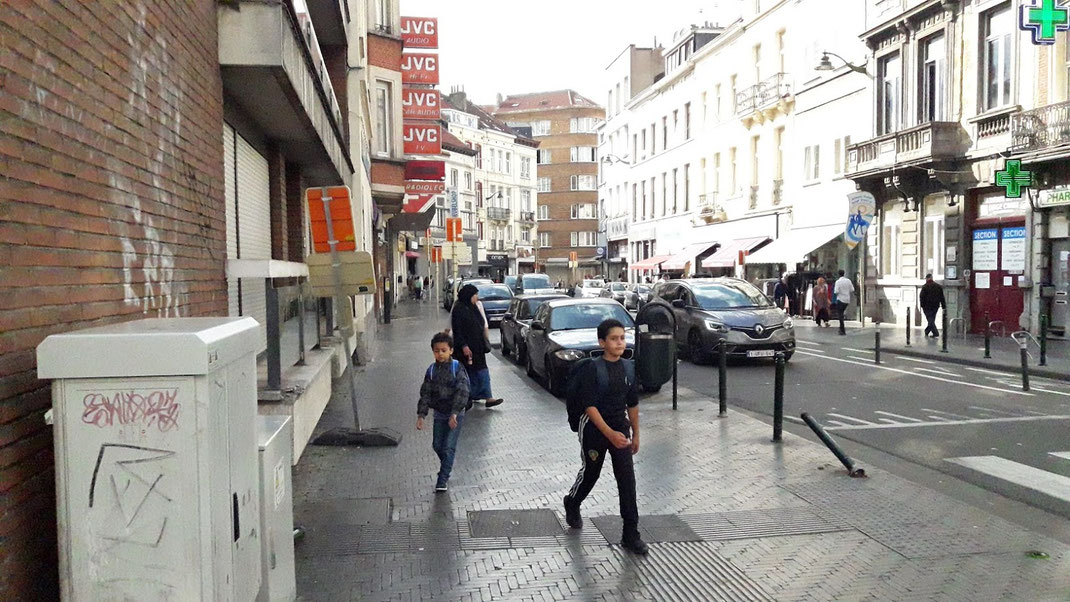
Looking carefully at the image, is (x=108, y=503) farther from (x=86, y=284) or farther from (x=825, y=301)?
(x=825, y=301)

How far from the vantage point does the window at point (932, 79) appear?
25500mm

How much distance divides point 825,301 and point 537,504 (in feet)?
74.9

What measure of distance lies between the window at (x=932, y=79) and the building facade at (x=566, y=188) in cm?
6358

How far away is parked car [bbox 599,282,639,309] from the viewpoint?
118 feet

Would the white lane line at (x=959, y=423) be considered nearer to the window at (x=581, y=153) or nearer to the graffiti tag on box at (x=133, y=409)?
the graffiti tag on box at (x=133, y=409)

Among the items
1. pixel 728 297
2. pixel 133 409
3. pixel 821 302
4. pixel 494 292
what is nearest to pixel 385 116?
pixel 494 292

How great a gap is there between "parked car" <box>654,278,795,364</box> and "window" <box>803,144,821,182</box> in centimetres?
1605

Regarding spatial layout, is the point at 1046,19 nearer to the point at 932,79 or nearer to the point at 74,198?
the point at 932,79

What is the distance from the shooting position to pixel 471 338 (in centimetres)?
1223

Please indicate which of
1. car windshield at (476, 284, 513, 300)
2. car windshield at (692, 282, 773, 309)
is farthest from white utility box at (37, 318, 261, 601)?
car windshield at (476, 284, 513, 300)

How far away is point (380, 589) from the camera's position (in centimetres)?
516

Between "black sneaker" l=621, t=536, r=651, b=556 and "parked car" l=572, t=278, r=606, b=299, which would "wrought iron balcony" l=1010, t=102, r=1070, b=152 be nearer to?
"black sneaker" l=621, t=536, r=651, b=556

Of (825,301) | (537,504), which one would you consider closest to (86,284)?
(537,504)

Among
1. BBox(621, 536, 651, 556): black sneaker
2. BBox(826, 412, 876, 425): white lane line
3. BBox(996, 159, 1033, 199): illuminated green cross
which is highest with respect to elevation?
BBox(996, 159, 1033, 199): illuminated green cross
